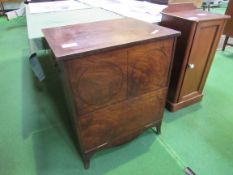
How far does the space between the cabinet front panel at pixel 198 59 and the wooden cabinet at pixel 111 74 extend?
0.42 meters

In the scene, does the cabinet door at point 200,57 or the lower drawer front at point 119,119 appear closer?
the lower drawer front at point 119,119

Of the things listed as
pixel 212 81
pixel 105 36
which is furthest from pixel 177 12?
pixel 212 81

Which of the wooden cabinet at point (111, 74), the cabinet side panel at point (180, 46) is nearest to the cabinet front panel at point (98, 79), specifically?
the wooden cabinet at point (111, 74)

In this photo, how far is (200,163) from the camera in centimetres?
131

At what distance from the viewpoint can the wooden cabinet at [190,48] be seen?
1355 mm

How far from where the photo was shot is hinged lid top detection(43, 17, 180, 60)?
0.86m

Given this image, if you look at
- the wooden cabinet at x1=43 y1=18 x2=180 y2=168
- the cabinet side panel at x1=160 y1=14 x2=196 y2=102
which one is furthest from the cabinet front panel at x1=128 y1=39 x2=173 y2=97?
the cabinet side panel at x1=160 y1=14 x2=196 y2=102

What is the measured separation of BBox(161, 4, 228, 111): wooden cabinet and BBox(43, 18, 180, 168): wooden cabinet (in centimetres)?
33

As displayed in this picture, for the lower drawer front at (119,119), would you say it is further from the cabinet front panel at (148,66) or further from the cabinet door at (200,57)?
the cabinet door at (200,57)

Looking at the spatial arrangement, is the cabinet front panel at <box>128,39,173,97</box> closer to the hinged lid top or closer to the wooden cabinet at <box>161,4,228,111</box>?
the hinged lid top

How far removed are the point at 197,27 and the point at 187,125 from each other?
837 mm

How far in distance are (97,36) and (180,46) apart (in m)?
0.74

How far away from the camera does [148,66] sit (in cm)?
109

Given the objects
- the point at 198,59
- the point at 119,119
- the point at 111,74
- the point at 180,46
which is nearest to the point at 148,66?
the point at 111,74
